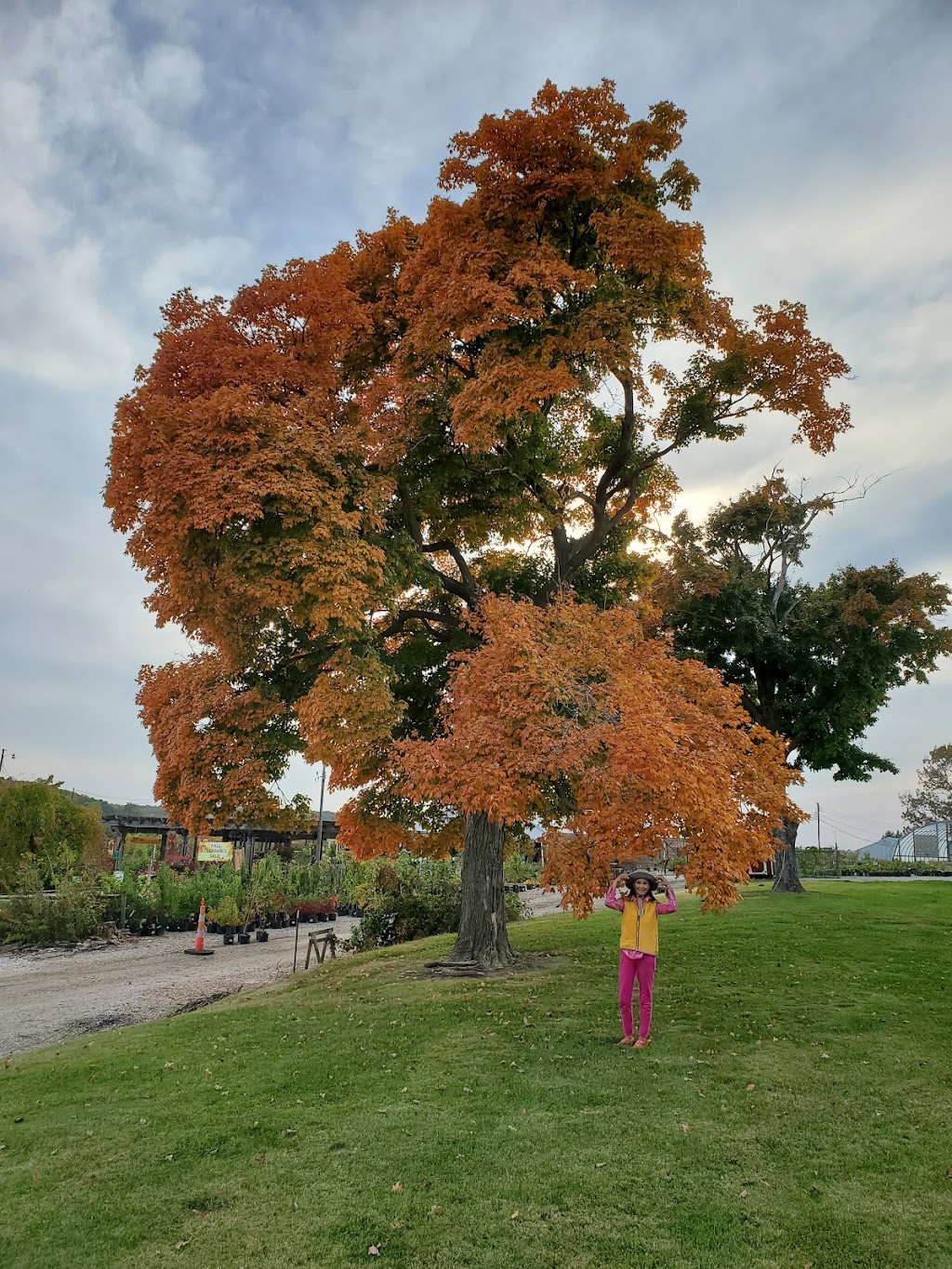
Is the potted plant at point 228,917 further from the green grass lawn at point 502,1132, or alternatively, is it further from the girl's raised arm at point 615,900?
the girl's raised arm at point 615,900

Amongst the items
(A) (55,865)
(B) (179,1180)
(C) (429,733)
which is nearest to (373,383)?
(C) (429,733)

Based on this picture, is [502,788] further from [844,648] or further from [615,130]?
[844,648]

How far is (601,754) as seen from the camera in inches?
391

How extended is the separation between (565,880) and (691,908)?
45.2 feet

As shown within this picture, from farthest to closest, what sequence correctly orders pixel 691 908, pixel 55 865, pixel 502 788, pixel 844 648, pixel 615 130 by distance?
pixel 55 865 < pixel 844 648 < pixel 691 908 < pixel 615 130 < pixel 502 788

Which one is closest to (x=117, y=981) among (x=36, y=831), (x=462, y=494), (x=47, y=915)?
(x=47, y=915)

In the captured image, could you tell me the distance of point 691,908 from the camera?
20.9 metres

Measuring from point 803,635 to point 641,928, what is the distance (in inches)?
746

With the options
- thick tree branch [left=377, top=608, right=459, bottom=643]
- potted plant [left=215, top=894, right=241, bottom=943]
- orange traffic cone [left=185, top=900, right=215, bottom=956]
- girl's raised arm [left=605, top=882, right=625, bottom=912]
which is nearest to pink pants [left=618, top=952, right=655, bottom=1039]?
girl's raised arm [left=605, top=882, right=625, bottom=912]

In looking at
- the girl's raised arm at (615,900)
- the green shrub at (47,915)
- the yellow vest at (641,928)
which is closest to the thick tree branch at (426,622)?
the girl's raised arm at (615,900)

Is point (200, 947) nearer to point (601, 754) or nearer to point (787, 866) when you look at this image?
point (601, 754)

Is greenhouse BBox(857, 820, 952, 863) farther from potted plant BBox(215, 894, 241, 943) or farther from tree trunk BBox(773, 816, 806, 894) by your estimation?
potted plant BBox(215, 894, 241, 943)

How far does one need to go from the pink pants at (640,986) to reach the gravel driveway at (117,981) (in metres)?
8.63

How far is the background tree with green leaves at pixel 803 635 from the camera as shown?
23266 millimetres
